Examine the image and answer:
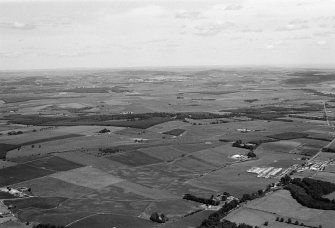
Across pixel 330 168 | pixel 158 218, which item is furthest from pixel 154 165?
pixel 330 168

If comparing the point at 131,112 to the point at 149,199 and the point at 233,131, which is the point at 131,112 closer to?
the point at 233,131

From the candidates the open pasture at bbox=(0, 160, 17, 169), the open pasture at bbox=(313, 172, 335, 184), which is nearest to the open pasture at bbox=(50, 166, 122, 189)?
the open pasture at bbox=(0, 160, 17, 169)

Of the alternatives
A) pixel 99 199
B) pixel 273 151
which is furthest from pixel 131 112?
pixel 99 199

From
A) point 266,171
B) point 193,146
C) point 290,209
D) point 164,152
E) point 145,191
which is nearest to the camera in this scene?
point 290,209

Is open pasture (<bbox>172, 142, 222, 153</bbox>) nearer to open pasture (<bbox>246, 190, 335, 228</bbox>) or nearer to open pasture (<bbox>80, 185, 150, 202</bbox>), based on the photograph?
open pasture (<bbox>80, 185, 150, 202</bbox>)

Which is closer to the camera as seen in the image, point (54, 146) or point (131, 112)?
point (54, 146)

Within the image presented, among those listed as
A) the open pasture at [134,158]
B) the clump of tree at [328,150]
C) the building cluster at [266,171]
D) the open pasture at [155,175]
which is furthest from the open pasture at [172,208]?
the clump of tree at [328,150]

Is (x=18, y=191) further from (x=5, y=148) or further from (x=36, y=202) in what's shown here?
(x=5, y=148)

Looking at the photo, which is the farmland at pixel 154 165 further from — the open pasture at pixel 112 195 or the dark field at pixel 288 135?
the dark field at pixel 288 135
